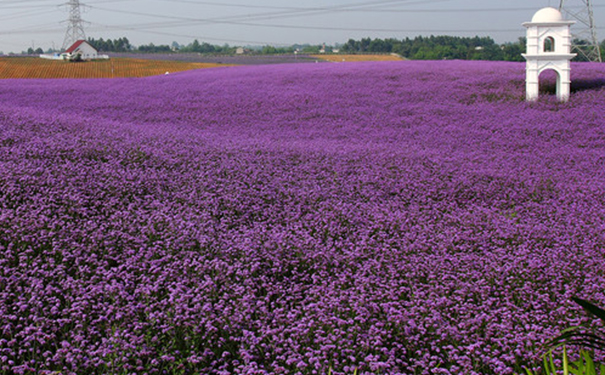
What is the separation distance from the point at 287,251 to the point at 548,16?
15.1 m

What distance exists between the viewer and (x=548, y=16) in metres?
16.6

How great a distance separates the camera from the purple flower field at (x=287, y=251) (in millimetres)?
3488

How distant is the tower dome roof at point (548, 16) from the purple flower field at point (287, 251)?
5487mm

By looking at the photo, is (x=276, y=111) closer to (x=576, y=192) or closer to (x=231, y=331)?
(x=576, y=192)

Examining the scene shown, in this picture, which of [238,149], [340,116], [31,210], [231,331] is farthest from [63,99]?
[231,331]

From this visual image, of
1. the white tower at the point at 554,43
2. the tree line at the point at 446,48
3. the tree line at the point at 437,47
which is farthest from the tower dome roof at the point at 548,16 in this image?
the tree line at the point at 446,48

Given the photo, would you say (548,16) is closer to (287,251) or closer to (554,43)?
(554,43)

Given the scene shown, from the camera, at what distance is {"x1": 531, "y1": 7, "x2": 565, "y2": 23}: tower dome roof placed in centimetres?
1652

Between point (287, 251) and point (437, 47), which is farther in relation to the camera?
point (437, 47)

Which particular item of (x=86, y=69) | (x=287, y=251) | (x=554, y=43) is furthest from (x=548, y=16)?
(x=86, y=69)

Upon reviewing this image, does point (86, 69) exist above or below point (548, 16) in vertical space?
above

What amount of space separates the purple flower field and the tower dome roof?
549 cm

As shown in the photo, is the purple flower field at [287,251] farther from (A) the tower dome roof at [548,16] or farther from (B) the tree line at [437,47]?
(B) the tree line at [437,47]

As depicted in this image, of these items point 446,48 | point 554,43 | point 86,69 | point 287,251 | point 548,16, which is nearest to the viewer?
point 287,251
